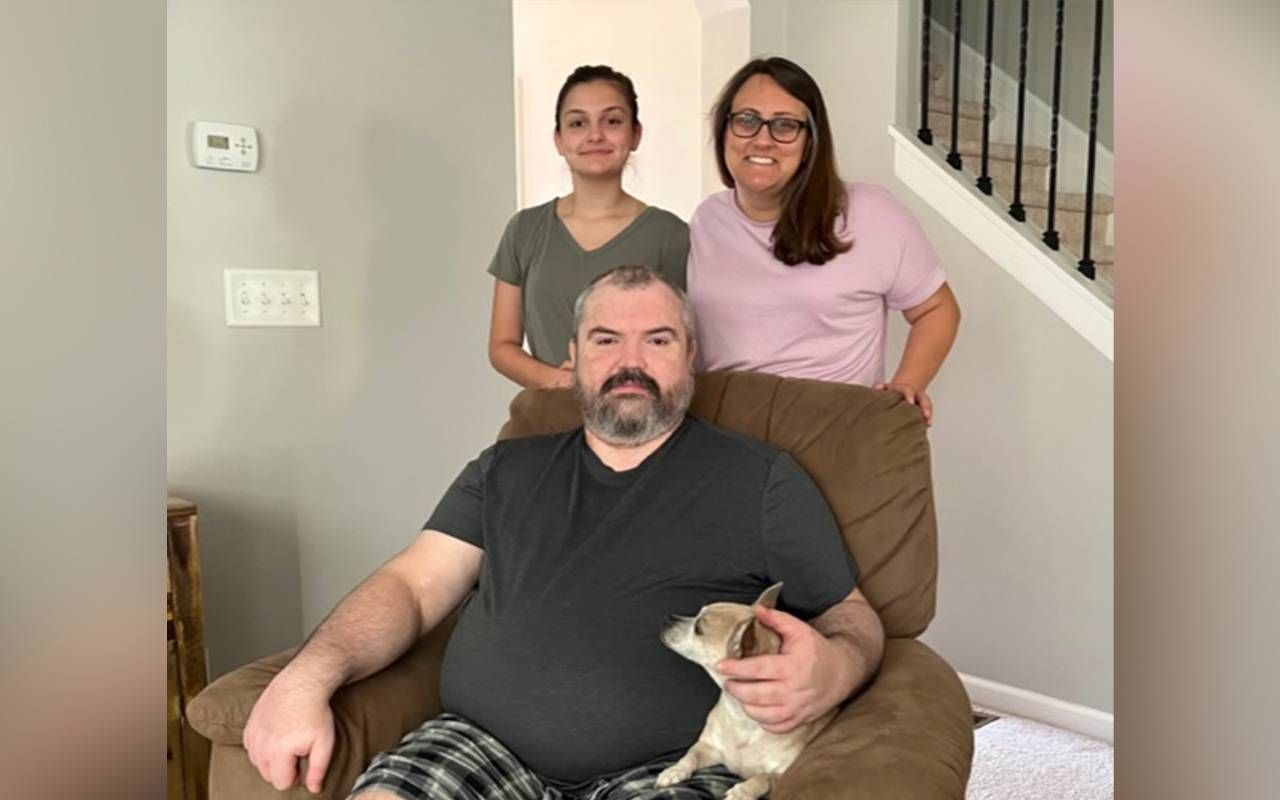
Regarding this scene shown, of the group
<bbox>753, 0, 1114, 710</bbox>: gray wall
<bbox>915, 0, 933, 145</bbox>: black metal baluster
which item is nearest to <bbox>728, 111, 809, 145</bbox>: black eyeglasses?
<bbox>753, 0, 1114, 710</bbox>: gray wall

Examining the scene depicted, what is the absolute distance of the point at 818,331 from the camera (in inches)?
60.7

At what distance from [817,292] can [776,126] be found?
249 mm

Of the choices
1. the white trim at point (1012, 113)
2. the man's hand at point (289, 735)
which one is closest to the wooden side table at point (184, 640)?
the man's hand at point (289, 735)

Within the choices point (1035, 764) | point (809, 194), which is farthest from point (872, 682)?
point (1035, 764)

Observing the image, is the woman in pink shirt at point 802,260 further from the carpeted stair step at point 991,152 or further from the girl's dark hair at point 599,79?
the carpeted stair step at point 991,152

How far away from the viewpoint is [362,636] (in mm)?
1232

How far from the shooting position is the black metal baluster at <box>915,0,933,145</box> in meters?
2.56

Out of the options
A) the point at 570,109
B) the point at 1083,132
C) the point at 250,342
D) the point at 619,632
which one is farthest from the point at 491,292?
the point at 1083,132

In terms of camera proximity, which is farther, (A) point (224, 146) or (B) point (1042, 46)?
(B) point (1042, 46)

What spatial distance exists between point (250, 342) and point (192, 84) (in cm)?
48

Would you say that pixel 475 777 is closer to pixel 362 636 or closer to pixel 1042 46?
pixel 362 636

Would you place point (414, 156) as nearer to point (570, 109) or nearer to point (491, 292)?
point (491, 292)

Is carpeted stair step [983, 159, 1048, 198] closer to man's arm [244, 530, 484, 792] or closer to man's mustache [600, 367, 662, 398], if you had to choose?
man's mustache [600, 367, 662, 398]

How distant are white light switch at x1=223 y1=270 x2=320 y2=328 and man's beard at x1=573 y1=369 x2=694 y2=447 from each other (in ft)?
2.83
